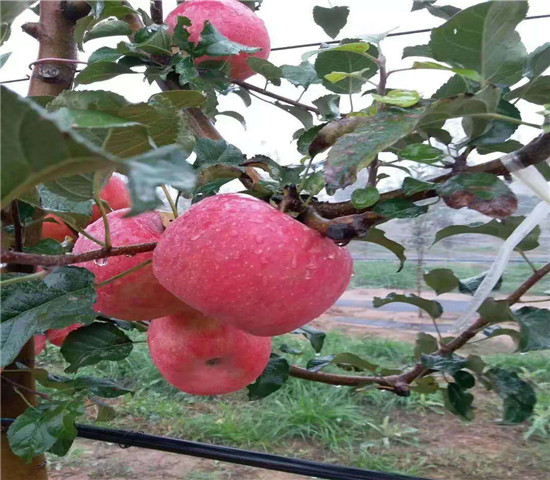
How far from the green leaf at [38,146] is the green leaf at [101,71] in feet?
1.19

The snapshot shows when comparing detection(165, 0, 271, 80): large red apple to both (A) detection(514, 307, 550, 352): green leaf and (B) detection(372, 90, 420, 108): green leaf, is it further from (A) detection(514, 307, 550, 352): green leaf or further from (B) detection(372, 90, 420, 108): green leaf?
(A) detection(514, 307, 550, 352): green leaf

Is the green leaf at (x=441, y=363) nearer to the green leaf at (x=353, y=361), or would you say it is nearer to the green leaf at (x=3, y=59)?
the green leaf at (x=353, y=361)

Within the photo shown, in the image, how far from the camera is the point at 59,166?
0.62 feet

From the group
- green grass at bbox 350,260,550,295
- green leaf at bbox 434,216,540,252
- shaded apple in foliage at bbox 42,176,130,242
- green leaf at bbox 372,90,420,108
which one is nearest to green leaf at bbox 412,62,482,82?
green leaf at bbox 372,90,420,108

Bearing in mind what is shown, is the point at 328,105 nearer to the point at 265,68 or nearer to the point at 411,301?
the point at 265,68

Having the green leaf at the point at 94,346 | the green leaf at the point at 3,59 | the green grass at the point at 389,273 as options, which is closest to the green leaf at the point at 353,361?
the green leaf at the point at 94,346

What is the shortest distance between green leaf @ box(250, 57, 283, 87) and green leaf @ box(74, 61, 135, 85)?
11cm

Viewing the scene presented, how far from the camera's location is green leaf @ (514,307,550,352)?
59 cm

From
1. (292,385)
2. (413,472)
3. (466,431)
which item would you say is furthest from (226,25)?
(292,385)

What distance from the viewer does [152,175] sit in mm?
162

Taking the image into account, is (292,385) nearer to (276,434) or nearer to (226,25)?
(276,434)

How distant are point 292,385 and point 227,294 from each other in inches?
86.3

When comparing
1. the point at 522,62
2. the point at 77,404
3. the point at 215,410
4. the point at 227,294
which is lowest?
the point at 215,410

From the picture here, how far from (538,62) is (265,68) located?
0.84ft
